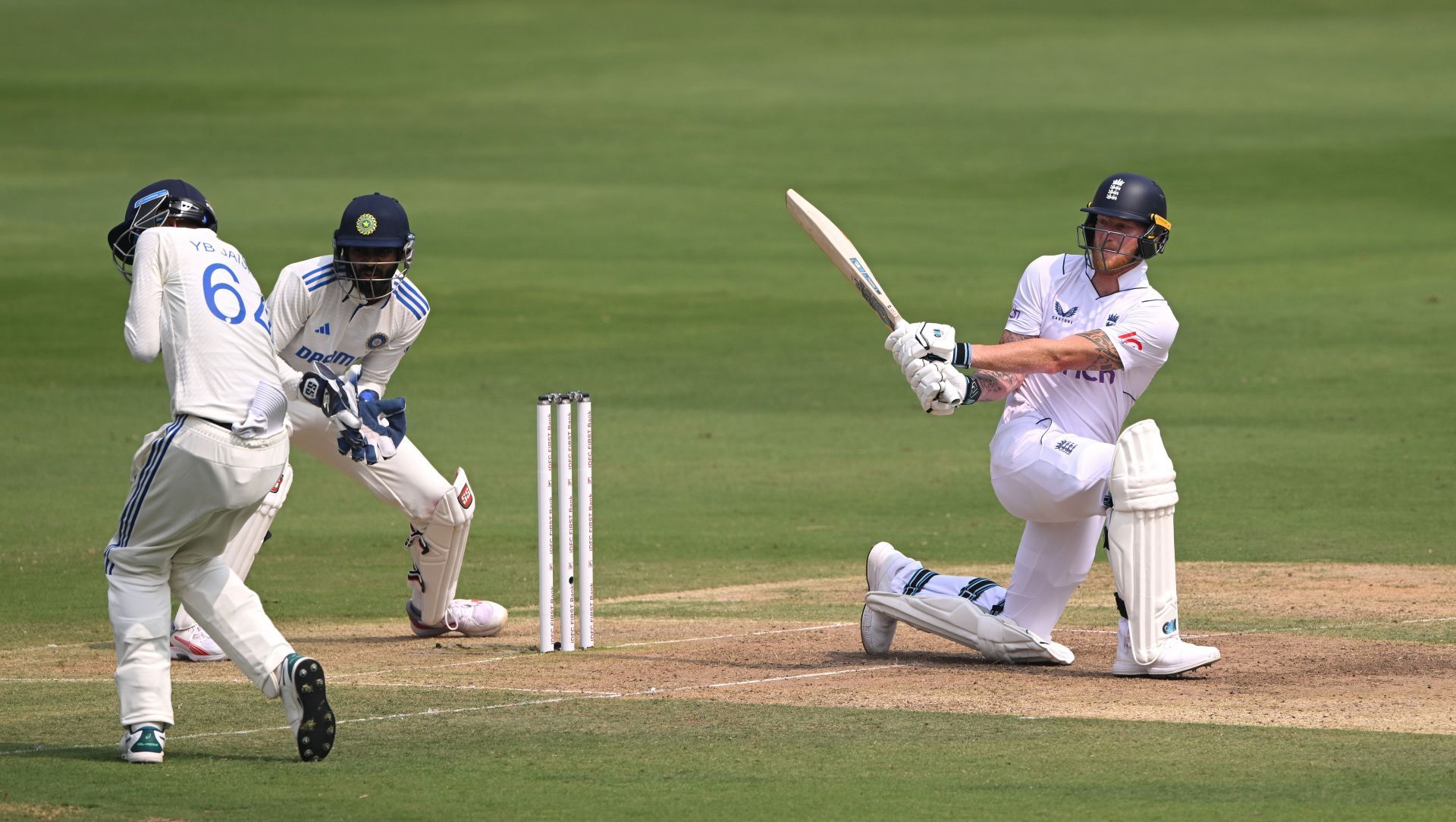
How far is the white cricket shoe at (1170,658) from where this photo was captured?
8.20 metres

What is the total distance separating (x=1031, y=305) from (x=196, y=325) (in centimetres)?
358

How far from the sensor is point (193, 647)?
944 centimetres

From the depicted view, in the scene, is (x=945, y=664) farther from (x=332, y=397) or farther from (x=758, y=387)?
(x=758, y=387)

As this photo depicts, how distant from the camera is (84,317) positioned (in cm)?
2462

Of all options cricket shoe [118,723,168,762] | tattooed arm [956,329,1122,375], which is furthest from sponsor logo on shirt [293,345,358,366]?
tattooed arm [956,329,1122,375]

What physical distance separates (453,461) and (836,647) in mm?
7483

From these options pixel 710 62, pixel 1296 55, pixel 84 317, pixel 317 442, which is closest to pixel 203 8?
pixel 710 62

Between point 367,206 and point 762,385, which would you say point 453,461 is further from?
point 367,206

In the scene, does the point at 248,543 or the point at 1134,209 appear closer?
the point at 1134,209

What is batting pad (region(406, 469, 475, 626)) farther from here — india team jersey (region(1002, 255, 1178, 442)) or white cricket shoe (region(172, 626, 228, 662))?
Answer: india team jersey (region(1002, 255, 1178, 442))

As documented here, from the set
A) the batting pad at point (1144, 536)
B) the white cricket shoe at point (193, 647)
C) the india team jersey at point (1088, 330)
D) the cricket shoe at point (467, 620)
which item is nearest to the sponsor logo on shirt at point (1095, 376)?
the india team jersey at point (1088, 330)

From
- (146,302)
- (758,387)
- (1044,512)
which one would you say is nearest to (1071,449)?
(1044,512)

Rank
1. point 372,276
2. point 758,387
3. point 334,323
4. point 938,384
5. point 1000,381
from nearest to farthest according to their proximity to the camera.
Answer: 1. point 938,384
2. point 1000,381
3. point 372,276
4. point 334,323
5. point 758,387

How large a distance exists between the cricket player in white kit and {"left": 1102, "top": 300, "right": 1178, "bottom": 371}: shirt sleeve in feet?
11.2
